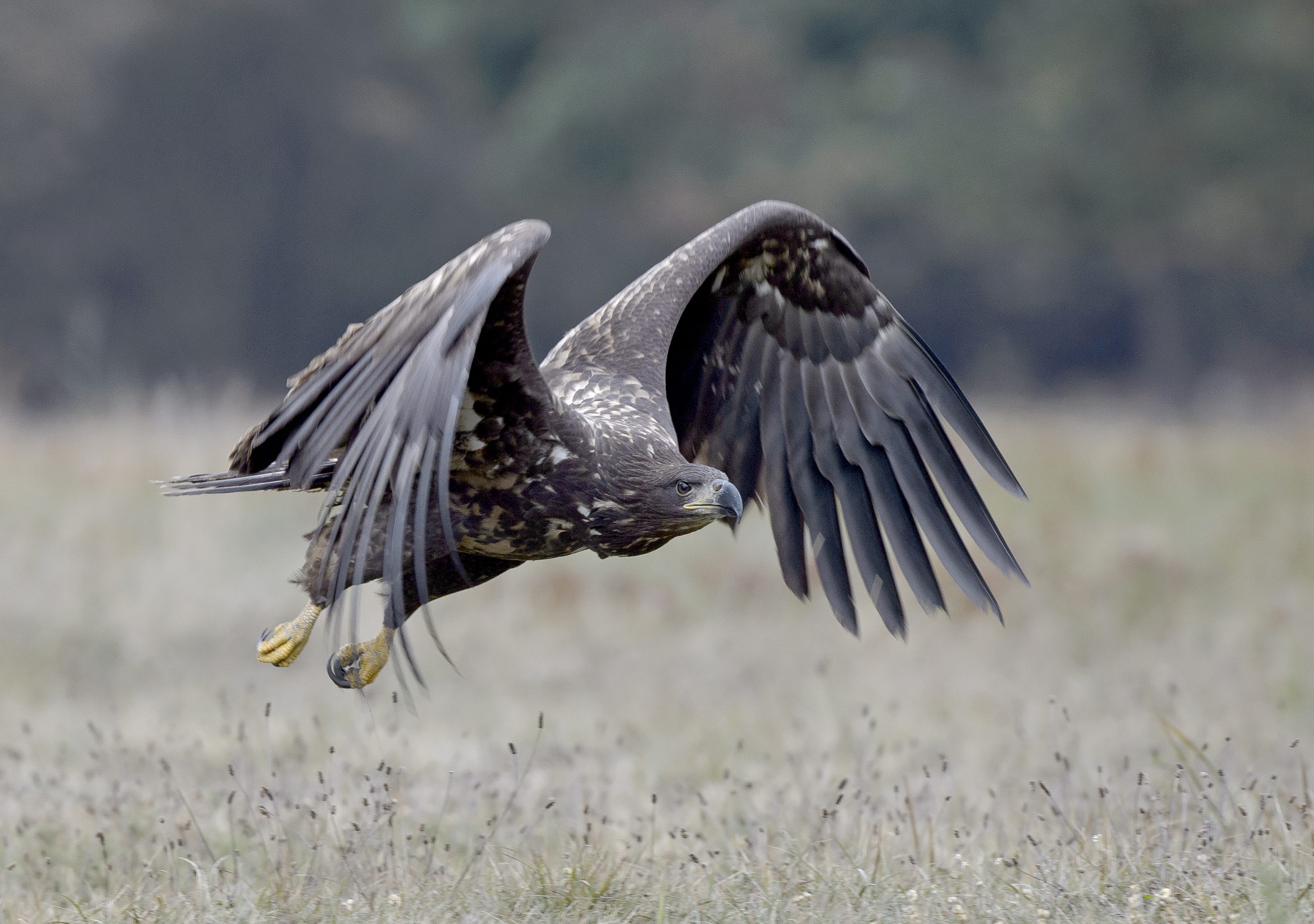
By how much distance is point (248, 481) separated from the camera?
445 centimetres

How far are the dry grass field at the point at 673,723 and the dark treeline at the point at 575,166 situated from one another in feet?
30.0

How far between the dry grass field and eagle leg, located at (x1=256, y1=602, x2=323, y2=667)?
0.27 m

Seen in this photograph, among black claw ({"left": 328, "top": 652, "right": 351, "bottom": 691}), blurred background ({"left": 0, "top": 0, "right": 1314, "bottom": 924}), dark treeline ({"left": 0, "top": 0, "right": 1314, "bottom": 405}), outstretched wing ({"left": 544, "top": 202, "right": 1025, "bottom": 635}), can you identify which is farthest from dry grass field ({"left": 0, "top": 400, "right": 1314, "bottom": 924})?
dark treeline ({"left": 0, "top": 0, "right": 1314, "bottom": 405})

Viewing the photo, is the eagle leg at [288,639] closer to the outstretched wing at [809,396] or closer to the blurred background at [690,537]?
the blurred background at [690,537]

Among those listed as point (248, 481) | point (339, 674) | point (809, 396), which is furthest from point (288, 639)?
point (809, 396)

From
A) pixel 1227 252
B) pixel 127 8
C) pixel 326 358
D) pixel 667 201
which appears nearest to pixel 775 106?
pixel 667 201

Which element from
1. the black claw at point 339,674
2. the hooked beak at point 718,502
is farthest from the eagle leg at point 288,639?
the hooked beak at point 718,502

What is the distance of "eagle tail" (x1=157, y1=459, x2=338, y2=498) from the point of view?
4.36m

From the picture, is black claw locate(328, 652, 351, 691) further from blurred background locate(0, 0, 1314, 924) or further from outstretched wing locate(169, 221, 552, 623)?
outstretched wing locate(169, 221, 552, 623)

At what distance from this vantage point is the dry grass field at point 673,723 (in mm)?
3844

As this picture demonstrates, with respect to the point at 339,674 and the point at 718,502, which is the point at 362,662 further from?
the point at 718,502

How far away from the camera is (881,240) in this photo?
23359 mm

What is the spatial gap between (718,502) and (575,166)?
723 inches

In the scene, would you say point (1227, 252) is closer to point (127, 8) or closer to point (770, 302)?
point (127, 8)
